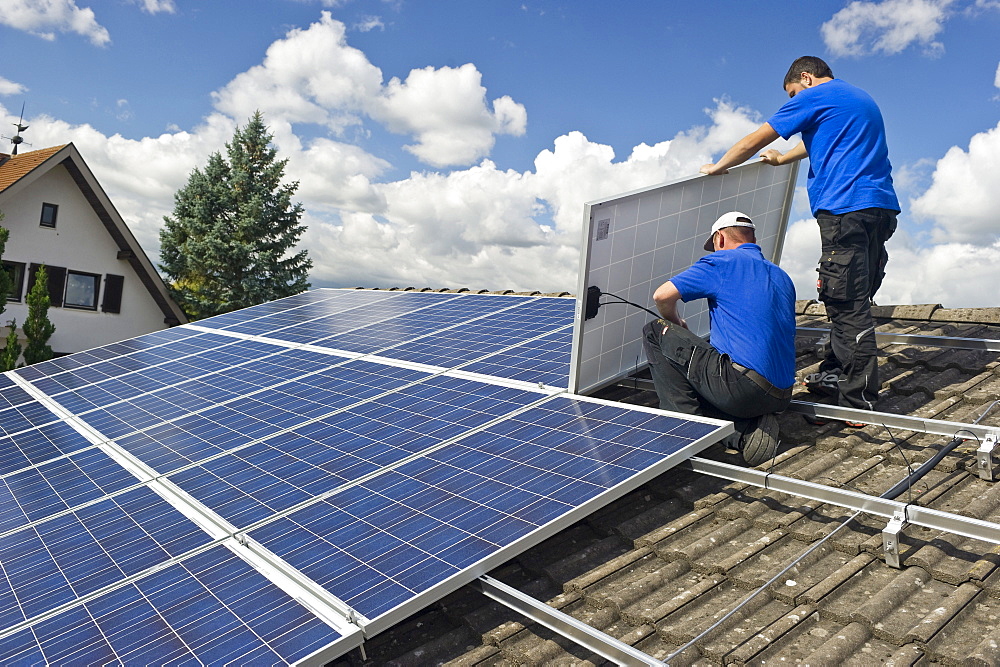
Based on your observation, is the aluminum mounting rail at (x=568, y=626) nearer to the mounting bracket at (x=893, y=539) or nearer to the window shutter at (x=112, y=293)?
the mounting bracket at (x=893, y=539)

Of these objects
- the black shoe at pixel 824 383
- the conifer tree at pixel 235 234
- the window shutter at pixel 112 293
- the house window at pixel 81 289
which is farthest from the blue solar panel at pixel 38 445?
the conifer tree at pixel 235 234

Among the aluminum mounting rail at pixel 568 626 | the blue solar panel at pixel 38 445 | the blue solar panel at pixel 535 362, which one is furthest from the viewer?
the blue solar panel at pixel 38 445

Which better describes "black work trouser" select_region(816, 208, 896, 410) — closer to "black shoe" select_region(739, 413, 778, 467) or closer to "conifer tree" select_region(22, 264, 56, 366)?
"black shoe" select_region(739, 413, 778, 467)

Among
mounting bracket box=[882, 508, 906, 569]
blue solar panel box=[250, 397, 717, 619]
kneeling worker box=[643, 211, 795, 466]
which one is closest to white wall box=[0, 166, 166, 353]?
blue solar panel box=[250, 397, 717, 619]

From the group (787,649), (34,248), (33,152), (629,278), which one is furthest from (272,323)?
(33,152)

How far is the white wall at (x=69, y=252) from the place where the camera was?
26.7 meters

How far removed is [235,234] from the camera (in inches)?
1658

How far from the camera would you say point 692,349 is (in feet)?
17.3

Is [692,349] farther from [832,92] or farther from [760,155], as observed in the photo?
[760,155]

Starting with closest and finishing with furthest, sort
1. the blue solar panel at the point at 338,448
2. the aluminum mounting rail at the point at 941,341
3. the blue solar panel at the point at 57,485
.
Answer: the blue solar panel at the point at 338,448, the blue solar panel at the point at 57,485, the aluminum mounting rail at the point at 941,341

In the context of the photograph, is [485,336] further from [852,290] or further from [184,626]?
[184,626]

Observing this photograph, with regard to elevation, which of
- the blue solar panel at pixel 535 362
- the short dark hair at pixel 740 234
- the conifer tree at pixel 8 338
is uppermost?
the short dark hair at pixel 740 234

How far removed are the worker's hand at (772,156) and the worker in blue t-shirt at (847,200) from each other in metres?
1.06

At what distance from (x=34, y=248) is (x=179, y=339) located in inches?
760
